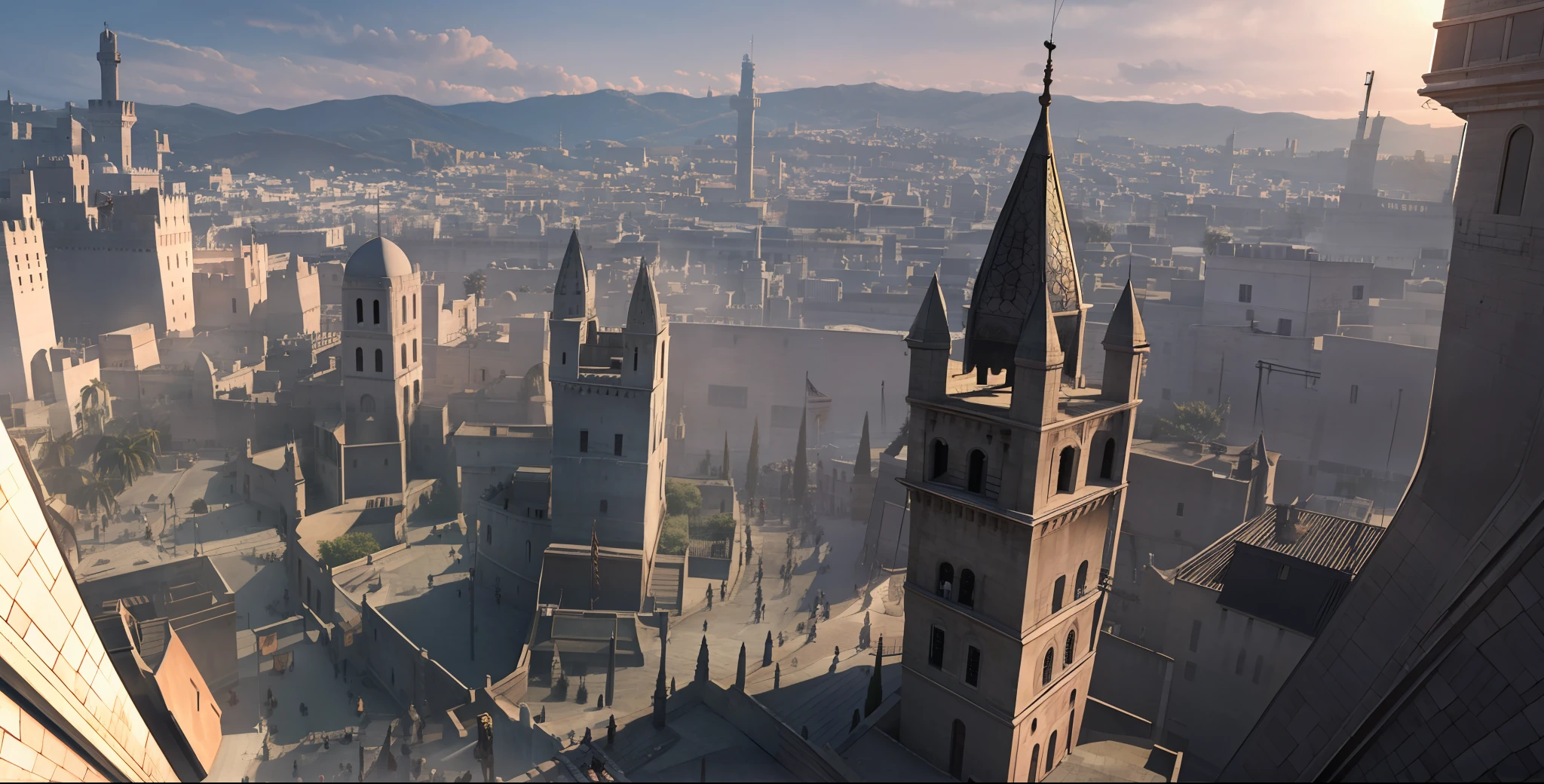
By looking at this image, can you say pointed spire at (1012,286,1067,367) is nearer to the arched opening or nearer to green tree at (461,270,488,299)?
the arched opening

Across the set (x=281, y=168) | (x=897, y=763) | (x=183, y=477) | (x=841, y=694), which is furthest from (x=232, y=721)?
(x=281, y=168)

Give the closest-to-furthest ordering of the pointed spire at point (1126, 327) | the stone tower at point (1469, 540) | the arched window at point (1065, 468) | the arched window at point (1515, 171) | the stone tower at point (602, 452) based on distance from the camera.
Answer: the stone tower at point (1469, 540), the arched window at point (1515, 171), the arched window at point (1065, 468), the pointed spire at point (1126, 327), the stone tower at point (602, 452)

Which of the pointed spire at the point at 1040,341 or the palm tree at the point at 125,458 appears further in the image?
the palm tree at the point at 125,458

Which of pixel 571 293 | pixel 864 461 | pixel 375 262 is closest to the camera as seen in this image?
pixel 571 293

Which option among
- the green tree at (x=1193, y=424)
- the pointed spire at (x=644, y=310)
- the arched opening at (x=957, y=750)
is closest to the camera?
the arched opening at (x=957, y=750)

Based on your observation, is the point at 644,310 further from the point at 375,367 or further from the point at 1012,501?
the point at 1012,501

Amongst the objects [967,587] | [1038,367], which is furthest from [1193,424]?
[1038,367]

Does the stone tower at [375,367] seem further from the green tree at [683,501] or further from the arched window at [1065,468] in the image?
the arched window at [1065,468]

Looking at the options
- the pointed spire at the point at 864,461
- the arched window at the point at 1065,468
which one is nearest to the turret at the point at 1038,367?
the arched window at the point at 1065,468
